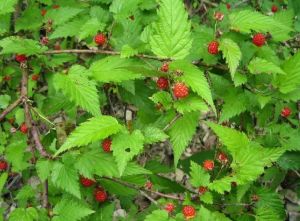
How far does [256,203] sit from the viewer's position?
300cm

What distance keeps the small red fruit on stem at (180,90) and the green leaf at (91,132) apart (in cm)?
39

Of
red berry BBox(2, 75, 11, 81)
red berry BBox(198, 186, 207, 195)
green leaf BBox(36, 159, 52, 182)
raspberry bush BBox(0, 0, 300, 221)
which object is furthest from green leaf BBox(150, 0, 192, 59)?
red berry BBox(2, 75, 11, 81)

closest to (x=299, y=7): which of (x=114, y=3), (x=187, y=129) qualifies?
(x=114, y=3)

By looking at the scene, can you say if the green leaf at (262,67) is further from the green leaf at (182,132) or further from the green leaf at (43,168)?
the green leaf at (43,168)

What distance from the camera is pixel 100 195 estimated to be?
9.58 feet

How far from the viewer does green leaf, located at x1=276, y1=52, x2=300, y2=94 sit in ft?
8.79

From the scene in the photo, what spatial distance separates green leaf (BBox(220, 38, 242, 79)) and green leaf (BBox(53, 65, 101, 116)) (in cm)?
86

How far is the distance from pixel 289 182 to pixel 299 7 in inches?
86.9

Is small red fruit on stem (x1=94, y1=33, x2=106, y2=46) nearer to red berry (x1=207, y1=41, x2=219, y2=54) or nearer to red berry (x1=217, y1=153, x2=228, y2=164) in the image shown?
red berry (x1=207, y1=41, x2=219, y2=54)

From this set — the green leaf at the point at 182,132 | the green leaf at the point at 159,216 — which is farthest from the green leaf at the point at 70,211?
the green leaf at the point at 182,132

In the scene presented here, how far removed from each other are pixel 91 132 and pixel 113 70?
598 millimetres

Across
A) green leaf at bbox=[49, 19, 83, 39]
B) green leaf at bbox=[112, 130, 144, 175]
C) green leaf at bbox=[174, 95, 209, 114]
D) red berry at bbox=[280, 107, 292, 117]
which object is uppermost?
green leaf at bbox=[49, 19, 83, 39]

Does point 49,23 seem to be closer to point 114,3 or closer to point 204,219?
point 114,3

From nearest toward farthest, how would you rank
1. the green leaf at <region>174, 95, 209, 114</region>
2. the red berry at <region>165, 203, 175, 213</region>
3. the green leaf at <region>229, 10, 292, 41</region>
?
the green leaf at <region>174, 95, 209, 114</region> < the red berry at <region>165, 203, 175, 213</region> < the green leaf at <region>229, 10, 292, 41</region>
